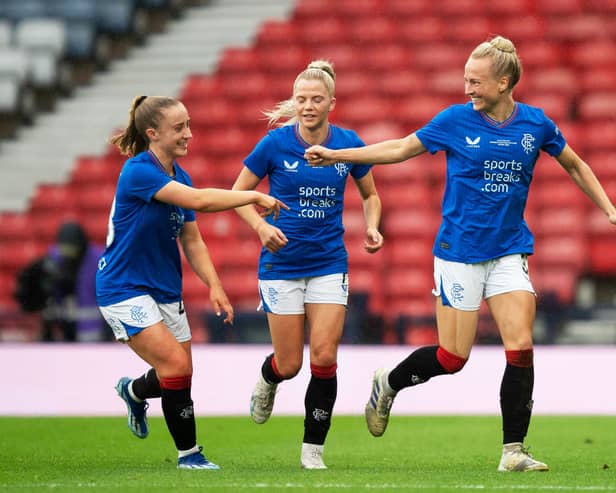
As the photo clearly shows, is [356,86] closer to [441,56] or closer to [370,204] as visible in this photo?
[441,56]

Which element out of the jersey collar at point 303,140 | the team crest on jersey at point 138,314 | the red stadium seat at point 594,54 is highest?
the red stadium seat at point 594,54

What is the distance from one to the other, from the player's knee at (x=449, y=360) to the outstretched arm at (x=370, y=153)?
1.01 m

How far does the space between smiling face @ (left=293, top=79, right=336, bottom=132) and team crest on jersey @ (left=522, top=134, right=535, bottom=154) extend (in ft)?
3.31

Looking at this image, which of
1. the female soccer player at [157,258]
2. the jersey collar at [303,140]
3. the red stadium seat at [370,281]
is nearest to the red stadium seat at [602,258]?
the red stadium seat at [370,281]

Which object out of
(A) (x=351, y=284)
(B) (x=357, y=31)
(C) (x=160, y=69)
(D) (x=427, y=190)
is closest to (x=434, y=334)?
(A) (x=351, y=284)

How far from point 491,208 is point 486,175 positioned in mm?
162

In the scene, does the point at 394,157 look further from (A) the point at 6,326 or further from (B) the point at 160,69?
(B) the point at 160,69

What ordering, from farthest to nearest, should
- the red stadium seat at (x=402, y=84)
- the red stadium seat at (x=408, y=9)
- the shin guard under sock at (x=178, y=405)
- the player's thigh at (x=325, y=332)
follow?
the red stadium seat at (x=408, y=9), the red stadium seat at (x=402, y=84), the player's thigh at (x=325, y=332), the shin guard under sock at (x=178, y=405)

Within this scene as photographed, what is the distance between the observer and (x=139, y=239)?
20.2ft

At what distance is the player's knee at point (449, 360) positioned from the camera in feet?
20.9

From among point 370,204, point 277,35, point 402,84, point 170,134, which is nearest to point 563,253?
point 402,84

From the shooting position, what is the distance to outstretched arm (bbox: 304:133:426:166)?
20.4ft

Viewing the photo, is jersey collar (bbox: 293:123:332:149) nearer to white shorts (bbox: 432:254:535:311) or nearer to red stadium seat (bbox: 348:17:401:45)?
white shorts (bbox: 432:254:535:311)

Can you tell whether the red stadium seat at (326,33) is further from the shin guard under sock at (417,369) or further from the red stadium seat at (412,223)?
the shin guard under sock at (417,369)
